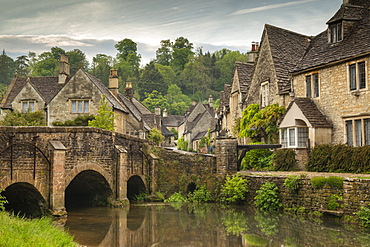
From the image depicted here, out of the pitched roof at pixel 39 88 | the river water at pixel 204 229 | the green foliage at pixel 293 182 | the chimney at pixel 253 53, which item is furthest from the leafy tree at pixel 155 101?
the green foliage at pixel 293 182

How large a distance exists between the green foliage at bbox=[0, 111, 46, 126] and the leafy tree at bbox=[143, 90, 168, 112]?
55.6m

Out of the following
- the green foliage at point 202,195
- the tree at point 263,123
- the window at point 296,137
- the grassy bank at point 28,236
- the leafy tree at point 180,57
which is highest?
the leafy tree at point 180,57

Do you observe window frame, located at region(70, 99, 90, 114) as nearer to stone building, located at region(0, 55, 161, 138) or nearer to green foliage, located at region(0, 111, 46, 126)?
stone building, located at region(0, 55, 161, 138)

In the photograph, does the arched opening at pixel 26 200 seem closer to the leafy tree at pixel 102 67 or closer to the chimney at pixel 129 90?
the chimney at pixel 129 90

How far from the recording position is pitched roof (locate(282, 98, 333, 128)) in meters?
23.0

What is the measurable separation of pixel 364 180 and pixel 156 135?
34.1 meters

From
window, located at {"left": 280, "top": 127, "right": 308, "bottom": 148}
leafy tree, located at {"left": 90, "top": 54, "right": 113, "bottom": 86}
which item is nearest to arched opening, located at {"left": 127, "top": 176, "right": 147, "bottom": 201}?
window, located at {"left": 280, "top": 127, "right": 308, "bottom": 148}

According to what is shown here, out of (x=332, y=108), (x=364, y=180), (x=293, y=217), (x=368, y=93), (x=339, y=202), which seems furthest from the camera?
(x=332, y=108)

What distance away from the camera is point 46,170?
57.1 feet

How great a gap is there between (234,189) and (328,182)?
6.55 metres

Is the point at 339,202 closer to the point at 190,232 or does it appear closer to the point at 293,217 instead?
the point at 293,217

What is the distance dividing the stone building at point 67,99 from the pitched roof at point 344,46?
58.1ft

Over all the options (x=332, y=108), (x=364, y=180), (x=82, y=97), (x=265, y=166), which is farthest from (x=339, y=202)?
(x=82, y=97)

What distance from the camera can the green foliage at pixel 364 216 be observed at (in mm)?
14758
